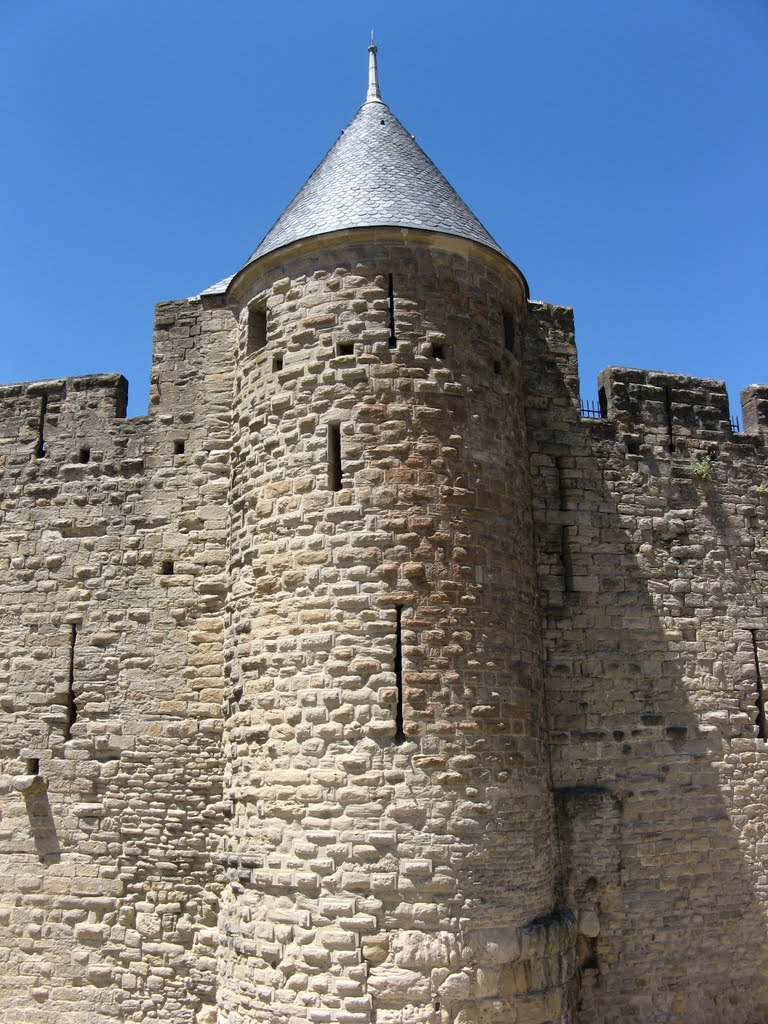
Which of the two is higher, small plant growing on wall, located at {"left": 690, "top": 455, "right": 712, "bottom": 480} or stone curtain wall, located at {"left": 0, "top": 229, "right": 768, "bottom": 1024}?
small plant growing on wall, located at {"left": 690, "top": 455, "right": 712, "bottom": 480}

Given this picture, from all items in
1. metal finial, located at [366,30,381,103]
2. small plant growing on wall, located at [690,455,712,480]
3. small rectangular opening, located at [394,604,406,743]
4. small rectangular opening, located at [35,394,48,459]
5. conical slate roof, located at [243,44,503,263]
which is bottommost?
small rectangular opening, located at [394,604,406,743]

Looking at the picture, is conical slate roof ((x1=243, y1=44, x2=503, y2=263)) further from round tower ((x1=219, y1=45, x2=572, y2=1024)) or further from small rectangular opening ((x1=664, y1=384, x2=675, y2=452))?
small rectangular opening ((x1=664, y1=384, x2=675, y2=452))

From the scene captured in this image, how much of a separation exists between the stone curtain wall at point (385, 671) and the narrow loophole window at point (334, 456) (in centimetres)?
4

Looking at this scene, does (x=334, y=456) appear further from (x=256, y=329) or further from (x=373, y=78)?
(x=373, y=78)

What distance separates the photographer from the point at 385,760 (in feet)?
25.5

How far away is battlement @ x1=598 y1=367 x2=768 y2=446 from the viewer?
1098cm

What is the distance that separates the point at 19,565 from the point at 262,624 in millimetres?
3689

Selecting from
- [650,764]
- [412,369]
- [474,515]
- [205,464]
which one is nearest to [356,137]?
[412,369]

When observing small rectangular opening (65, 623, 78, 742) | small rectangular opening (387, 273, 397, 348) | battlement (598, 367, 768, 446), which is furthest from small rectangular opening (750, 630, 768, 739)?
small rectangular opening (65, 623, 78, 742)

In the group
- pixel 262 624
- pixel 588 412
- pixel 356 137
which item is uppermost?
pixel 356 137

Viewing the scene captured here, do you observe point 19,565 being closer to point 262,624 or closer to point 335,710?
point 262,624

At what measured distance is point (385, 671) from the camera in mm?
7934

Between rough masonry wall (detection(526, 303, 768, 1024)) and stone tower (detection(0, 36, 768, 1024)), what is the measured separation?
1.5 inches

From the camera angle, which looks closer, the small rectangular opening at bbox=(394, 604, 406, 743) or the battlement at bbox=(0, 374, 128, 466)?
the small rectangular opening at bbox=(394, 604, 406, 743)
